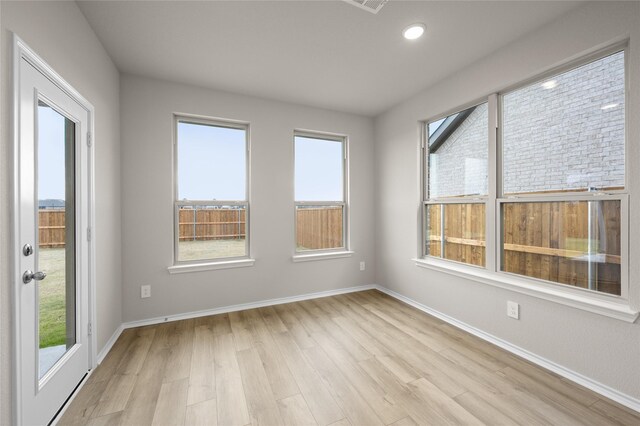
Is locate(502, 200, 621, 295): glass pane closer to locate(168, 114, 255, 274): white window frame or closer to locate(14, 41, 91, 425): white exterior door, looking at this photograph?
locate(168, 114, 255, 274): white window frame

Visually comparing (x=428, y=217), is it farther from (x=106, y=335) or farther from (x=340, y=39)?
(x=106, y=335)

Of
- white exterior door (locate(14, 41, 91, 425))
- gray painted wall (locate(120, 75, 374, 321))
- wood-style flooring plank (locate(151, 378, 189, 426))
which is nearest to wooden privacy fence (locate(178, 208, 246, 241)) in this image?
gray painted wall (locate(120, 75, 374, 321))

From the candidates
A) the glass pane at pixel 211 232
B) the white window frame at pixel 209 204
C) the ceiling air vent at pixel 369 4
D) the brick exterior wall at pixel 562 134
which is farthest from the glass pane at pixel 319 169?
the ceiling air vent at pixel 369 4

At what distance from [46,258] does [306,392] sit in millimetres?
1810

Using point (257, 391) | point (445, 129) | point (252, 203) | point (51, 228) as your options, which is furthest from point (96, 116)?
point (445, 129)

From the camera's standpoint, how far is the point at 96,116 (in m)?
2.15

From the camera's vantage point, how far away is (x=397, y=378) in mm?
1929

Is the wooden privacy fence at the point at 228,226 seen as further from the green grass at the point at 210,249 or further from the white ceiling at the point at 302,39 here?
the white ceiling at the point at 302,39

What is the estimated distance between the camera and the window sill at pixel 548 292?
66.2 inches

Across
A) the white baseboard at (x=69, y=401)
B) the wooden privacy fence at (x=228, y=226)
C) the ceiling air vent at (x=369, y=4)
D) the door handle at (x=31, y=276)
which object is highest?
the ceiling air vent at (x=369, y=4)

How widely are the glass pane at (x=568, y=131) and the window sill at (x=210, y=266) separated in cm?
292

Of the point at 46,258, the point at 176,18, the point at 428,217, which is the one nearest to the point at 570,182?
the point at 428,217

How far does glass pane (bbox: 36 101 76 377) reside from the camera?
148cm

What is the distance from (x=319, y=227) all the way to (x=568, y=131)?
2.79 meters
